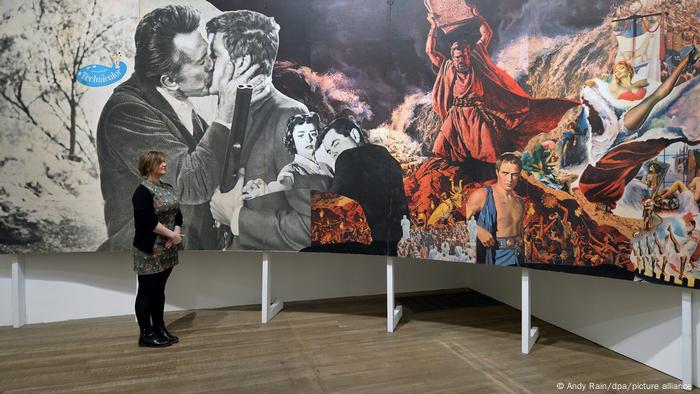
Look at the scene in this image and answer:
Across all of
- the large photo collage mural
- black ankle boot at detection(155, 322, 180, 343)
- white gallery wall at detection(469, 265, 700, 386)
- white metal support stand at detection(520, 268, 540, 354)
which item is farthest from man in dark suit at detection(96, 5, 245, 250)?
white gallery wall at detection(469, 265, 700, 386)

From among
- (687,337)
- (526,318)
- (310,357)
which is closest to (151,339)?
(310,357)

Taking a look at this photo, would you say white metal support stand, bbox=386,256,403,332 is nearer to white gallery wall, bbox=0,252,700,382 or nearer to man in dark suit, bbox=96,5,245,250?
white gallery wall, bbox=0,252,700,382

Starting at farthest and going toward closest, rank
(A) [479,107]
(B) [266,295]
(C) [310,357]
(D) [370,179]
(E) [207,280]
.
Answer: (E) [207,280], (B) [266,295], (D) [370,179], (A) [479,107], (C) [310,357]

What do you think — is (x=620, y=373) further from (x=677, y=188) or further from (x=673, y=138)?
(x=673, y=138)

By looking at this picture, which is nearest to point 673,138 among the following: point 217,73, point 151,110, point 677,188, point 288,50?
point 677,188

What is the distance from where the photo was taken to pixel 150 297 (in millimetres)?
3127

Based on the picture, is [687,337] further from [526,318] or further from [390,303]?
[390,303]

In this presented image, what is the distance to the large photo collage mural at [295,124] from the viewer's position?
3.01 metres

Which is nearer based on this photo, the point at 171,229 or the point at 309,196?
the point at 171,229

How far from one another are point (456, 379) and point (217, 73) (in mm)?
2821

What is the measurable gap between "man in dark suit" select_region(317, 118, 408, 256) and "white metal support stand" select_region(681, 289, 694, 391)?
1.77m

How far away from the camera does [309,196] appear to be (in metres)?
3.61

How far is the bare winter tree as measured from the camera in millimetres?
3436

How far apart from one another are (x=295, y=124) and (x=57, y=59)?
1.89 metres
